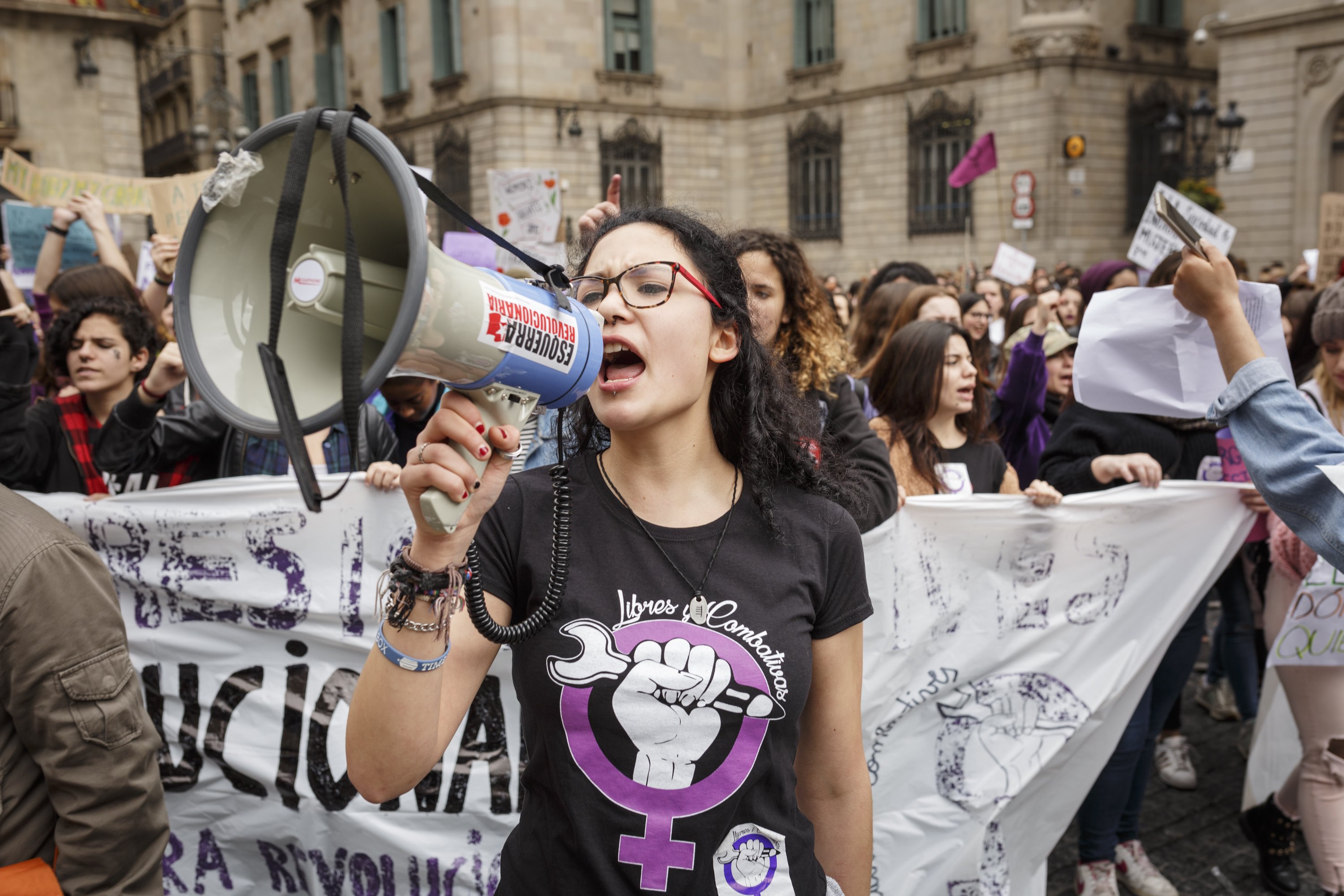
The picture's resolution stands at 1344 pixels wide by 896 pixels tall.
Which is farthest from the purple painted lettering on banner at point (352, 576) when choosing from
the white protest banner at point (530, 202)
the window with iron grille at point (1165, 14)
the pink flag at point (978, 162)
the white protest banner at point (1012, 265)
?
the window with iron grille at point (1165, 14)

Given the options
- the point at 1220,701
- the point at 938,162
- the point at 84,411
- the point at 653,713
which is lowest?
the point at 1220,701

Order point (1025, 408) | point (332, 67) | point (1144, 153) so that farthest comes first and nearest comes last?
point (332, 67) → point (1144, 153) → point (1025, 408)

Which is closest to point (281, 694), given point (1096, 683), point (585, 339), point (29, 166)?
point (585, 339)

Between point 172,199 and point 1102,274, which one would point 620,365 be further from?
point 172,199

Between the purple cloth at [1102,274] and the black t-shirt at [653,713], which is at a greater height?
the purple cloth at [1102,274]

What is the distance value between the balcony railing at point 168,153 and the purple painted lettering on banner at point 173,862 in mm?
42951

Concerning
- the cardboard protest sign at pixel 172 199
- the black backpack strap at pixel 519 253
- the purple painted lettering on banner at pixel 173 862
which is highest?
the cardboard protest sign at pixel 172 199

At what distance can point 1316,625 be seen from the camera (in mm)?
3111

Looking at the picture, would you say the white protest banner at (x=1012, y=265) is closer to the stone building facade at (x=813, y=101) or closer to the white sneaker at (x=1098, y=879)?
the white sneaker at (x=1098, y=879)

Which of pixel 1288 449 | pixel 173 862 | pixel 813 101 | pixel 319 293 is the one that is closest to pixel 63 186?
pixel 173 862

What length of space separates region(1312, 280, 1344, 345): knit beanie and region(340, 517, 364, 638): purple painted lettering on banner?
302 centimetres

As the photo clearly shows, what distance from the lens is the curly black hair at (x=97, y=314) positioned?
3.66 m

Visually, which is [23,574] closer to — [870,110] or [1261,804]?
[1261,804]

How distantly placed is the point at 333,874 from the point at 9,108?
2231 cm
